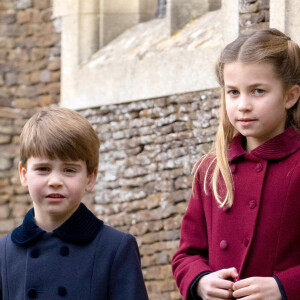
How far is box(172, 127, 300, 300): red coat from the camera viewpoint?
3.84m

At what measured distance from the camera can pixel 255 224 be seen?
389 cm

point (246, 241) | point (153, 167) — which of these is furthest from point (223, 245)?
point (153, 167)

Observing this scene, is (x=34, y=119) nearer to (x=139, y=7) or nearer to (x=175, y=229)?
(x=175, y=229)

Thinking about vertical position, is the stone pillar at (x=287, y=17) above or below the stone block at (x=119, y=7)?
below

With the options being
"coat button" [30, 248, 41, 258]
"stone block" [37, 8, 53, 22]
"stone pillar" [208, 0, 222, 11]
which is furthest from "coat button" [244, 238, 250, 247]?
"stone block" [37, 8, 53, 22]

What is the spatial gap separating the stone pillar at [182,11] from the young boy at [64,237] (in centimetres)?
551

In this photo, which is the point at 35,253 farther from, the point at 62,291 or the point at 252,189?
the point at 252,189

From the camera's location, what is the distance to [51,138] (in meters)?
3.94

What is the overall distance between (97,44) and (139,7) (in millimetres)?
514

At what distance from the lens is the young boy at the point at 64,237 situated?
12.9 ft

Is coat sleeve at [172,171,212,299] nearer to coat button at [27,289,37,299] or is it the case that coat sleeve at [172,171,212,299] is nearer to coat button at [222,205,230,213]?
coat button at [222,205,230,213]

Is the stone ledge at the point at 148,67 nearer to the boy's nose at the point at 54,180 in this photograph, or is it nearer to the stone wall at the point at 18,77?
the stone wall at the point at 18,77

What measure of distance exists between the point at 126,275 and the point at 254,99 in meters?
0.74

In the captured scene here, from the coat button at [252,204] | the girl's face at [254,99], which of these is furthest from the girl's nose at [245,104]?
the coat button at [252,204]
